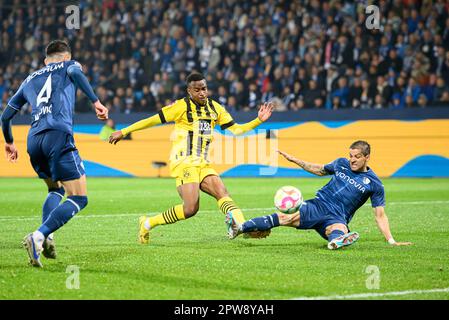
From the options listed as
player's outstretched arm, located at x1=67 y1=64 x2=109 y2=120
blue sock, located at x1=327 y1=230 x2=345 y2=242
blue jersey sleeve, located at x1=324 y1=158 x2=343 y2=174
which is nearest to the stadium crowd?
blue jersey sleeve, located at x1=324 y1=158 x2=343 y2=174

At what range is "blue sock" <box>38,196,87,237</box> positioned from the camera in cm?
748

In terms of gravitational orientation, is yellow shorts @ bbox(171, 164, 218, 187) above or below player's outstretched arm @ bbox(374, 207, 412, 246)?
above

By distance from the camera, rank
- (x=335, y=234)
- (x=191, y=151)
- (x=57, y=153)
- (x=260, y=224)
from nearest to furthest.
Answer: (x=57, y=153), (x=335, y=234), (x=260, y=224), (x=191, y=151)

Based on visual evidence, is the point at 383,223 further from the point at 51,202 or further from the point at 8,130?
the point at 8,130

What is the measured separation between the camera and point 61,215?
297 inches

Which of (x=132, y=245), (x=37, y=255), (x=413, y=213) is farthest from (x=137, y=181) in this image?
(x=37, y=255)

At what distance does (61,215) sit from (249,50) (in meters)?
18.4

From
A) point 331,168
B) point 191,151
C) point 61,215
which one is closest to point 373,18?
point 331,168

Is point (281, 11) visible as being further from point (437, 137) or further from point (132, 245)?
Answer: point (132, 245)

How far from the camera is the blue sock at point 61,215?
7.48m

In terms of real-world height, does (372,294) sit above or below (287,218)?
below

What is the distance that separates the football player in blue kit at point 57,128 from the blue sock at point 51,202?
0.35m

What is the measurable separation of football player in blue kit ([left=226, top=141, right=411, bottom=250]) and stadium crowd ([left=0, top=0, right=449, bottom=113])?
43.8 ft

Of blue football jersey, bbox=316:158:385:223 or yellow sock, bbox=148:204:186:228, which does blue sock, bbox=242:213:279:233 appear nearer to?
blue football jersey, bbox=316:158:385:223
